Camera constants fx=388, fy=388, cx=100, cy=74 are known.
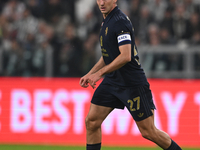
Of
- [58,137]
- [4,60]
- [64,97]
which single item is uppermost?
[4,60]

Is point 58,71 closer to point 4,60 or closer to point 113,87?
point 4,60

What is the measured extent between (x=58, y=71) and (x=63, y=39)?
120 cm

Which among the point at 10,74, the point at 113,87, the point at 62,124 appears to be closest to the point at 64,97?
the point at 62,124

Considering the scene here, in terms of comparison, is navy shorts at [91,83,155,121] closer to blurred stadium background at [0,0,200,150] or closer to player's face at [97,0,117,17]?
player's face at [97,0,117,17]

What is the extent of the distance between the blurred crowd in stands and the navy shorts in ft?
13.3

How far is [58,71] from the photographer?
29.2ft

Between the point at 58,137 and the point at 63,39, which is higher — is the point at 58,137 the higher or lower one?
the lower one

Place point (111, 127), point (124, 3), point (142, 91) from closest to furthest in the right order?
point (142, 91)
point (111, 127)
point (124, 3)

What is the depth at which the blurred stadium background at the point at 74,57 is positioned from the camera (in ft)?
25.0

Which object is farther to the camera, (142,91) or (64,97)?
(64,97)

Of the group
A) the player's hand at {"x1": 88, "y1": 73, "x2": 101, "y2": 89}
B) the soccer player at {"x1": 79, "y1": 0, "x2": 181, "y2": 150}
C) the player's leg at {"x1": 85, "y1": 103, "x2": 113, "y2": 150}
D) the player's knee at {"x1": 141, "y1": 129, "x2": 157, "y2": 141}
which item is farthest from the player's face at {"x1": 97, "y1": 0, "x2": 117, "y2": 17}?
the player's knee at {"x1": 141, "y1": 129, "x2": 157, "y2": 141}

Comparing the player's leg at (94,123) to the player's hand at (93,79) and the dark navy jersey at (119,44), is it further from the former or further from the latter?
the player's hand at (93,79)

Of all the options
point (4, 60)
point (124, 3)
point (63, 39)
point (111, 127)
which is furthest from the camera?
point (124, 3)

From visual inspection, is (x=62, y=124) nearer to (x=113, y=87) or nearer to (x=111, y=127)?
(x=111, y=127)
